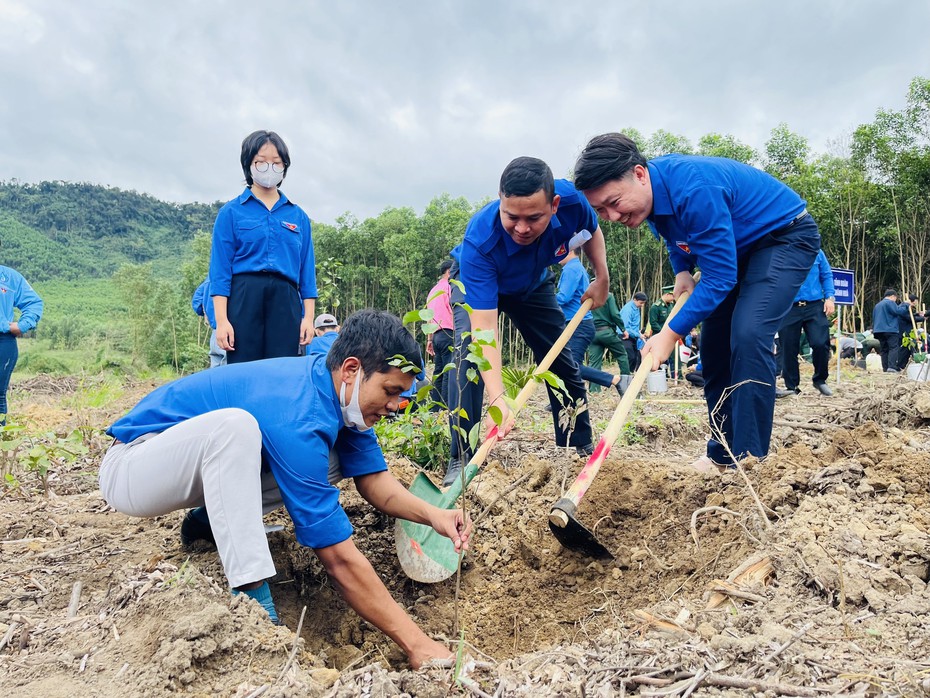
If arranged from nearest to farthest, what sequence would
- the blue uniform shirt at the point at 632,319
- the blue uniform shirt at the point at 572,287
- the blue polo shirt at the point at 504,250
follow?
1. the blue polo shirt at the point at 504,250
2. the blue uniform shirt at the point at 572,287
3. the blue uniform shirt at the point at 632,319

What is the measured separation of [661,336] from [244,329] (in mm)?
2214

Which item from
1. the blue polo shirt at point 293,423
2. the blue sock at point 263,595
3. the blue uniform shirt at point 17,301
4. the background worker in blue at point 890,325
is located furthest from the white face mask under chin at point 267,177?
the background worker in blue at point 890,325

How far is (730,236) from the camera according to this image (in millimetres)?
2699

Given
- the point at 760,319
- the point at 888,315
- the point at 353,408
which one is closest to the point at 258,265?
the point at 353,408

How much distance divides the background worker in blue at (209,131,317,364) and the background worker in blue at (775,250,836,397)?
6.00 metres

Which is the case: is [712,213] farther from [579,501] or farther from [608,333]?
[608,333]

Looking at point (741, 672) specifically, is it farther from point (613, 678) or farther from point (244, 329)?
point (244, 329)

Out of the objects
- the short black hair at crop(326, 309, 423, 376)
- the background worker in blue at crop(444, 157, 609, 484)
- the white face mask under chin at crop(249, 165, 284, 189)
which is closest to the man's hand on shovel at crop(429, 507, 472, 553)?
the background worker in blue at crop(444, 157, 609, 484)

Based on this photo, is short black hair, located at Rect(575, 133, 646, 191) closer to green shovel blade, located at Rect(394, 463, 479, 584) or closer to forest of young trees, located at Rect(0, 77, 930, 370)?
green shovel blade, located at Rect(394, 463, 479, 584)

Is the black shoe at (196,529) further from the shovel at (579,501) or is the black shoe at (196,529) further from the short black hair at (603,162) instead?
the short black hair at (603,162)

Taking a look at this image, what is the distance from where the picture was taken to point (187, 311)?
26.7 meters

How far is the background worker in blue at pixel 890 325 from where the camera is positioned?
464 inches

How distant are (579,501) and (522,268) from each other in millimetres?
1392

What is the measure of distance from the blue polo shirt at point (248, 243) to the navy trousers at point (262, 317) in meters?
0.06
